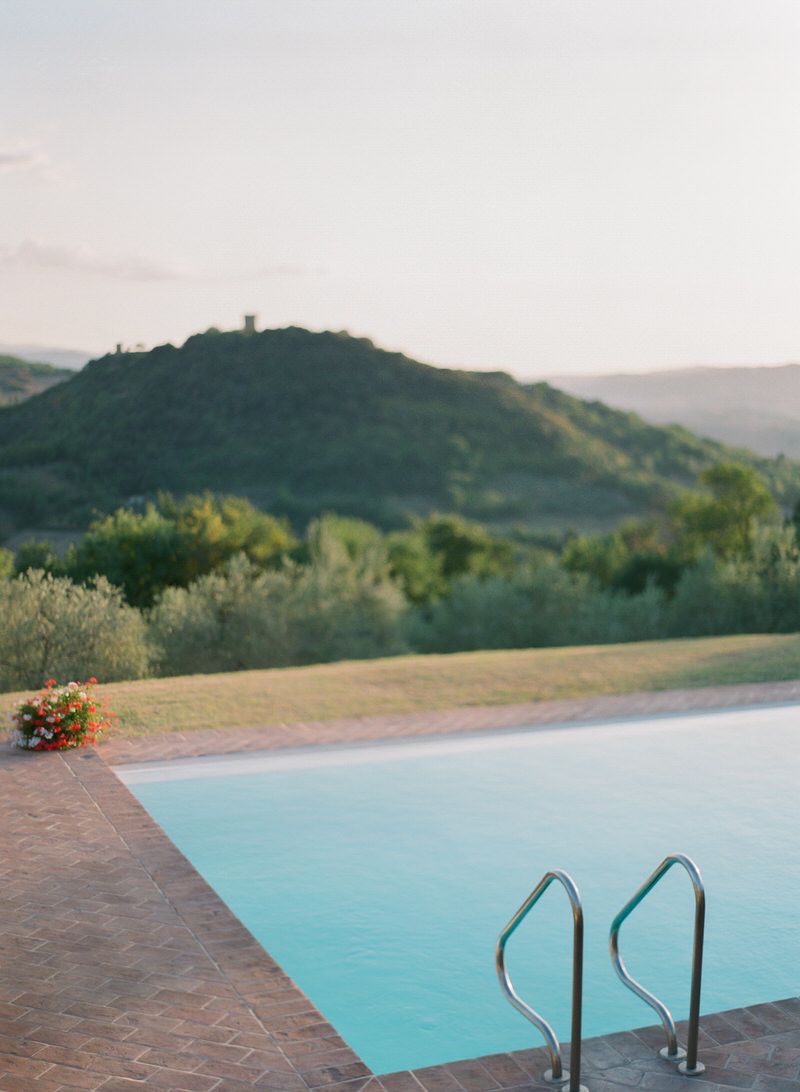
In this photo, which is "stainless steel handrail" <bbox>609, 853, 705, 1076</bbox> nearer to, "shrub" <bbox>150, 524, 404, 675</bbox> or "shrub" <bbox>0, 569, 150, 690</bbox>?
"shrub" <bbox>0, 569, 150, 690</bbox>

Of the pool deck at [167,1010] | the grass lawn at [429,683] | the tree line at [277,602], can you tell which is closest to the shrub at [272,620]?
the tree line at [277,602]

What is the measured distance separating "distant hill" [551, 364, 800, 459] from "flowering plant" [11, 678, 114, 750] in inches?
1589

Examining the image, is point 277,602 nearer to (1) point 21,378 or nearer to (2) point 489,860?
(2) point 489,860

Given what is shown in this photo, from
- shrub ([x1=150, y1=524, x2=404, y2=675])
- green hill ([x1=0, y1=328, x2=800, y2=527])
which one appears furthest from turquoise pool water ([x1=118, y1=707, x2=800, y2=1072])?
green hill ([x1=0, y1=328, x2=800, y2=527])

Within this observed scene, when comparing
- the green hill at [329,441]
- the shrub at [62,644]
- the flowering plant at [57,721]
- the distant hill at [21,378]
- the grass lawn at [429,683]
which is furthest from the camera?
the distant hill at [21,378]

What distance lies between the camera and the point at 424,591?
3303 centimetres

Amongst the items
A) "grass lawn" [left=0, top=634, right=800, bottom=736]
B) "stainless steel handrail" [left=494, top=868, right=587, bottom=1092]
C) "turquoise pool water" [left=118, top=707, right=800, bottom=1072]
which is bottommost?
"turquoise pool water" [left=118, top=707, right=800, bottom=1072]

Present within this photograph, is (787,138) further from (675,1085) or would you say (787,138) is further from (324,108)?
(675,1085)

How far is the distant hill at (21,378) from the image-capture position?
30.3 meters

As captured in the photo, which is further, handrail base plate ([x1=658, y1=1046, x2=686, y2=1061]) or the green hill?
the green hill

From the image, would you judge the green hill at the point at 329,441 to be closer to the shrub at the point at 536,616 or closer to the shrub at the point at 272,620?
the shrub at the point at 272,620

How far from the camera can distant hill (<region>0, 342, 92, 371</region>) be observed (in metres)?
30.3

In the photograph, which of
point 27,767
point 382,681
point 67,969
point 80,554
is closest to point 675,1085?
point 67,969

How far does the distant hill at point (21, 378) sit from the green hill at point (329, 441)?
308 millimetres
